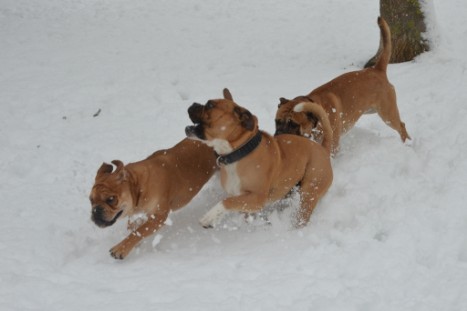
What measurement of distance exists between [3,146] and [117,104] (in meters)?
1.79

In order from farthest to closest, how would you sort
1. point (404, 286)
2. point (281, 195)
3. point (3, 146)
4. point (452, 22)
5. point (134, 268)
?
point (452, 22), point (3, 146), point (281, 195), point (134, 268), point (404, 286)

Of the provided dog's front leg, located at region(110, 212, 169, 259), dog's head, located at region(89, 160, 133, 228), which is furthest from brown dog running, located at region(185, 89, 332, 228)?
dog's head, located at region(89, 160, 133, 228)

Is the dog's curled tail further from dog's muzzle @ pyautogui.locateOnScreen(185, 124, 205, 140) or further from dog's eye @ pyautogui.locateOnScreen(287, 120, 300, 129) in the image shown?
dog's muzzle @ pyautogui.locateOnScreen(185, 124, 205, 140)

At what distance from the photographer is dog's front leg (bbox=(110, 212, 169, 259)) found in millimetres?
4812

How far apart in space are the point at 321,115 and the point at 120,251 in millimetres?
2537

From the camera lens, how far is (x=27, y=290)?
13.7ft

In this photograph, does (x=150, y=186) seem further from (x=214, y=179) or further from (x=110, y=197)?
(x=214, y=179)

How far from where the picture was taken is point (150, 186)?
5.02m

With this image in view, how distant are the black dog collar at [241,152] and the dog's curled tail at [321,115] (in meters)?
0.93

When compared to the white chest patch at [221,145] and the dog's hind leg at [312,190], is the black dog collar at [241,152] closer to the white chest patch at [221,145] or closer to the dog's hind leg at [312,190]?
the white chest patch at [221,145]

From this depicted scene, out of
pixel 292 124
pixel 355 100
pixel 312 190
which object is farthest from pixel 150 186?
pixel 355 100

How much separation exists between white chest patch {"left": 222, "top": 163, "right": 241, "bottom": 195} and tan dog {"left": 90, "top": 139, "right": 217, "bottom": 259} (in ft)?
1.75

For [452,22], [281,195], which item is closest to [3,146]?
[281,195]

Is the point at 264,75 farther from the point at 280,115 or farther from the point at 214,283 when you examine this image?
the point at 214,283
